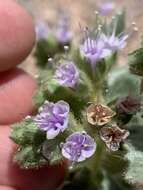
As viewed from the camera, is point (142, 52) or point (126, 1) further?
point (126, 1)

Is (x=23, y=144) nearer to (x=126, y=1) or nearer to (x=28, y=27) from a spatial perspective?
(x=28, y=27)

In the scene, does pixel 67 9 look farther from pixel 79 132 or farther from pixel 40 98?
pixel 79 132

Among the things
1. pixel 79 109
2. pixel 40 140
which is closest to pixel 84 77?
pixel 79 109

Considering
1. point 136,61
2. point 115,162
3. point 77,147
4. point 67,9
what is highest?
point 136,61

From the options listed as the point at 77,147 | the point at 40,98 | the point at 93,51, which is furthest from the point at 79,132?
the point at 93,51

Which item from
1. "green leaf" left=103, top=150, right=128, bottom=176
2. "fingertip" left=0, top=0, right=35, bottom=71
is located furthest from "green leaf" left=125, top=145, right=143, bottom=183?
"fingertip" left=0, top=0, right=35, bottom=71

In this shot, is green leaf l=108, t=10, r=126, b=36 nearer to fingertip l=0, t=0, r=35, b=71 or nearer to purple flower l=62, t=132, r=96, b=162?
fingertip l=0, t=0, r=35, b=71
